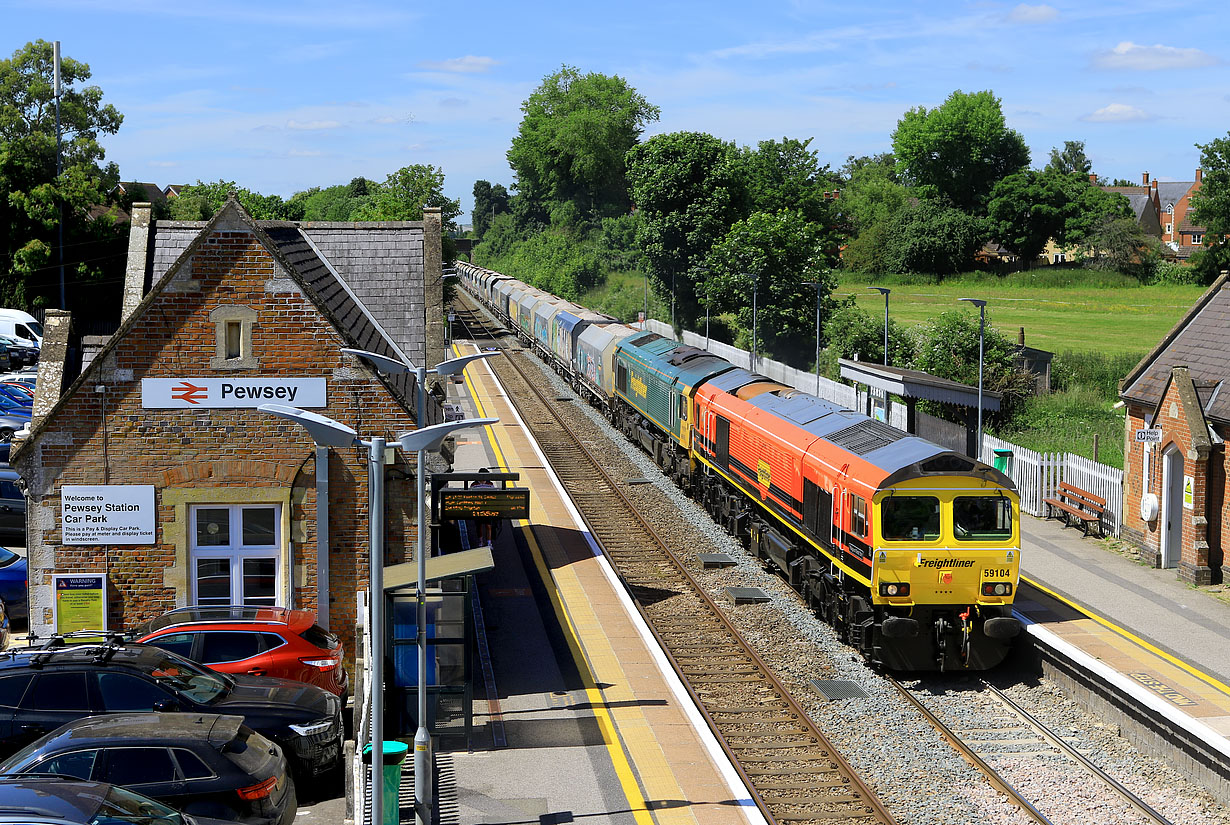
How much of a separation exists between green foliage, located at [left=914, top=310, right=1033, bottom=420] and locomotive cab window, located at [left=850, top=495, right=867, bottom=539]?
20.9 metres

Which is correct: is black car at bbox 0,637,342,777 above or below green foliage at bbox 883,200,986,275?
below

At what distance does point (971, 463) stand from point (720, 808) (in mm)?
6854

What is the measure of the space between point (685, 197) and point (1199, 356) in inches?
1423

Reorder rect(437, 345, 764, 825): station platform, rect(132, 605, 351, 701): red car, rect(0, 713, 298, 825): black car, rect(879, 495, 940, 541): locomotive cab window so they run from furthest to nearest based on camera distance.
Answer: rect(879, 495, 940, 541): locomotive cab window → rect(132, 605, 351, 701): red car → rect(437, 345, 764, 825): station platform → rect(0, 713, 298, 825): black car

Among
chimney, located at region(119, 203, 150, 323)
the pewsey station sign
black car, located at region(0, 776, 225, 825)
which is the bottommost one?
black car, located at region(0, 776, 225, 825)

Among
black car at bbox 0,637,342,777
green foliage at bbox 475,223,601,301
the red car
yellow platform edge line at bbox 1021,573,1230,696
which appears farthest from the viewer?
green foliage at bbox 475,223,601,301

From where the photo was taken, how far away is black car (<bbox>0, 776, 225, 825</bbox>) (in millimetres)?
8797

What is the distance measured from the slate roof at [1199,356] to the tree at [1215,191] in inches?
1669

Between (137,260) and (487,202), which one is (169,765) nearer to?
(137,260)

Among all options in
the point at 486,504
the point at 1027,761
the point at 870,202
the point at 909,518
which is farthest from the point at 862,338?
the point at 870,202

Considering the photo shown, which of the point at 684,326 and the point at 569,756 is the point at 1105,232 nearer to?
the point at 684,326

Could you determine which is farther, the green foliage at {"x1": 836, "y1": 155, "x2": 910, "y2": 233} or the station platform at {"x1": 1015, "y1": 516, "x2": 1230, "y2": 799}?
the green foliage at {"x1": 836, "y1": 155, "x2": 910, "y2": 233}

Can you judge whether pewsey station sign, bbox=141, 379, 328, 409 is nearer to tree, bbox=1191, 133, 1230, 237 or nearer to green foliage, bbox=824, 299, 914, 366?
green foliage, bbox=824, 299, 914, 366

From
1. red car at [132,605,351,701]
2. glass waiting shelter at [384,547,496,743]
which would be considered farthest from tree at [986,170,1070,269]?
red car at [132,605,351,701]
